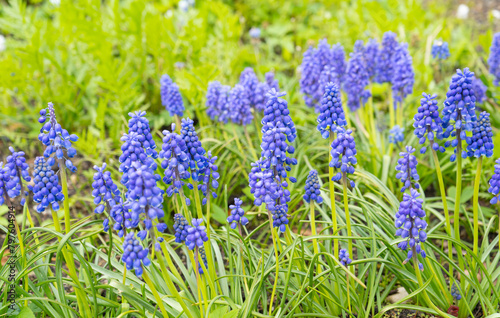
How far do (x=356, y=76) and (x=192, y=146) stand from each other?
9.04ft

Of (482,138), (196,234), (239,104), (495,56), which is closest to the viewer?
(196,234)

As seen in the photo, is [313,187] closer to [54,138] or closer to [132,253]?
[132,253]

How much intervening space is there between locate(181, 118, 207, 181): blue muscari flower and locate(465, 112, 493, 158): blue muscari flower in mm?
1844

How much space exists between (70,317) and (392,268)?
2364 mm

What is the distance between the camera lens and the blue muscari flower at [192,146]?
2.91 m

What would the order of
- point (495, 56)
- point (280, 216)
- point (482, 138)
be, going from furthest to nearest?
point (495, 56)
point (482, 138)
point (280, 216)

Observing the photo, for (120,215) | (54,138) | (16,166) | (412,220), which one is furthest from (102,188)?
(412,220)

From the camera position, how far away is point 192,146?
292 cm

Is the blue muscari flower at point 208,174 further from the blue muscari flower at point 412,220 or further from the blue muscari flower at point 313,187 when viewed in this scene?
the blue muscari flower at point 412,220

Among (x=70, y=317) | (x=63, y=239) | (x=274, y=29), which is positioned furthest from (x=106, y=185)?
(x=274, y=29)

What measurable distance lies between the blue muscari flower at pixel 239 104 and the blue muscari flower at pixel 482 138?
2.31 m

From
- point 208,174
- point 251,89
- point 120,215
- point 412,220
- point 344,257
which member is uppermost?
point 251,89

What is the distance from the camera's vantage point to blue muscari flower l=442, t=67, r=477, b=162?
9.91 ft

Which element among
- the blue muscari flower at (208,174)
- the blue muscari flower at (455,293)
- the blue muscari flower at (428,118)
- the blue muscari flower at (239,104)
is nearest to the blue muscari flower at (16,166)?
the blue muscari flower at (208,174)
